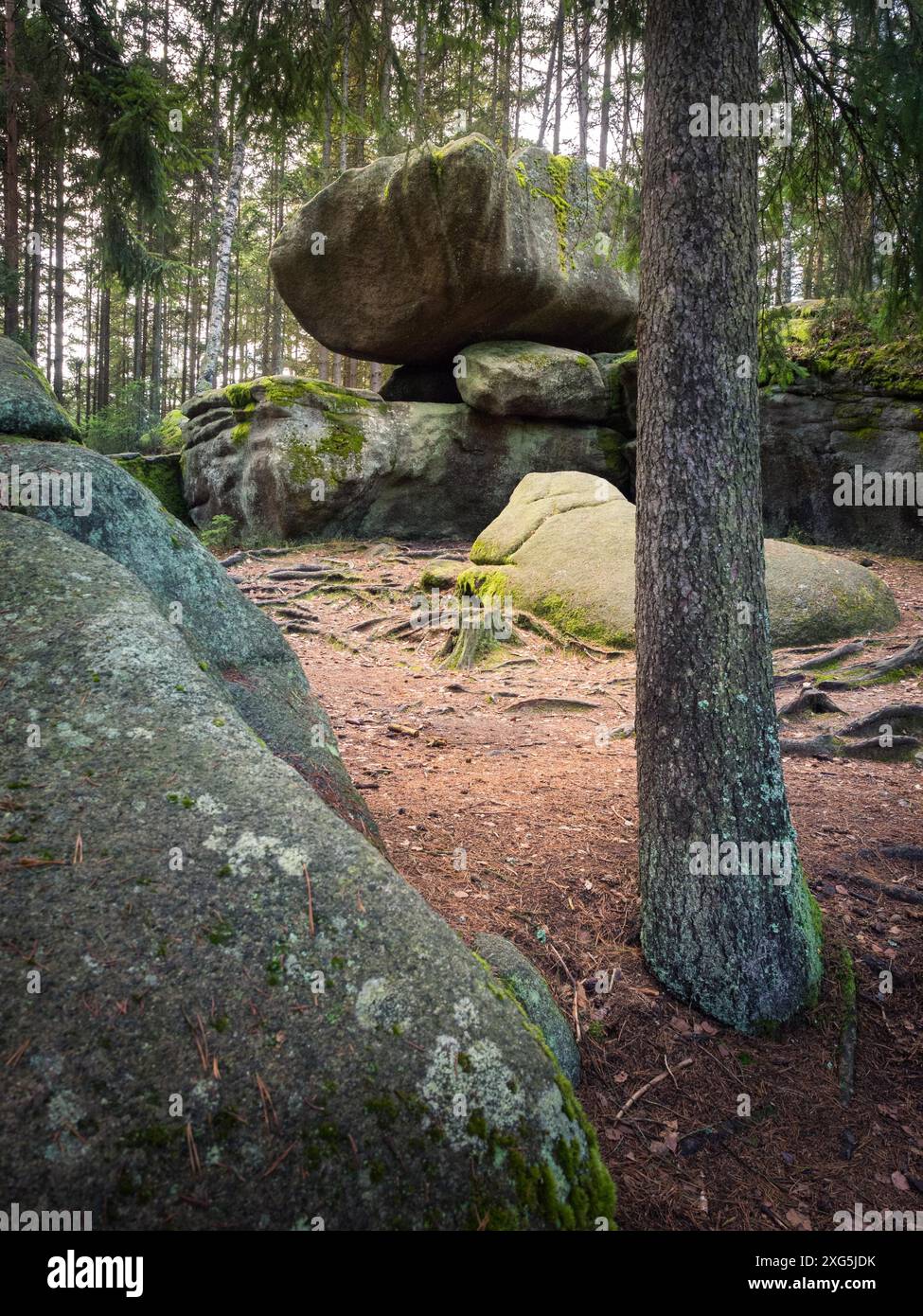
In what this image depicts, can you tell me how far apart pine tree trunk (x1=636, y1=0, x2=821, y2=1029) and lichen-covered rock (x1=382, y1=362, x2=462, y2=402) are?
12.7 meters

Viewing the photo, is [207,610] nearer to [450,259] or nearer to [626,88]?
[626,88]

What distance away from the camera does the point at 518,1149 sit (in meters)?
1.52

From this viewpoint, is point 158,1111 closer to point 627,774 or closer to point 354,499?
point 627,774

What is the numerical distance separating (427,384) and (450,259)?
122 inches

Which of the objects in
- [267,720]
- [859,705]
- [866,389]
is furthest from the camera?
[866,389]

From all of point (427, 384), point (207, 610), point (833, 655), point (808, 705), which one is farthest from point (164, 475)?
point (808, 705)

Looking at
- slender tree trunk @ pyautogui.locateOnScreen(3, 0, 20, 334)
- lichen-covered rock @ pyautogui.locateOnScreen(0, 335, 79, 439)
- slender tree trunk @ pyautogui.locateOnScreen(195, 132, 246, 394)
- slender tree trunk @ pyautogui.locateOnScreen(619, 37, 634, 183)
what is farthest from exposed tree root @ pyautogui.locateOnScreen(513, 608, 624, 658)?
slender tree trunk @ pyautogui.locateOnScreen(195, 132, 246, 394)

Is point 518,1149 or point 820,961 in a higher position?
A: point 518,1149

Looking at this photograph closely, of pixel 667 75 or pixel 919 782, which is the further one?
pixel 919 782

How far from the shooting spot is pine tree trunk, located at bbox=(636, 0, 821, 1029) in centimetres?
312

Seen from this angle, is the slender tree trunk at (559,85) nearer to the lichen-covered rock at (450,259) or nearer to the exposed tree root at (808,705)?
the exposed tree root at (808,705)

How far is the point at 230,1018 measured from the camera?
59.9 inches

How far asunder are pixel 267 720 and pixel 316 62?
3.86m

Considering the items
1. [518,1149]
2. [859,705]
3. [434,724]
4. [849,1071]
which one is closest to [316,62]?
[434,724]
